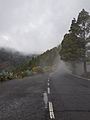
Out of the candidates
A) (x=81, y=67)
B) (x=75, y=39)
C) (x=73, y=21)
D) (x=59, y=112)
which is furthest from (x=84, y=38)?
(x=59, y=112)

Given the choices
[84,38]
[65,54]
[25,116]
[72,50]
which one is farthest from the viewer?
[65,54]

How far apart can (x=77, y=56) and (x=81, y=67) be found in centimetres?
1242

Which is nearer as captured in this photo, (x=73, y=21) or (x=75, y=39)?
(x=75, y=39)

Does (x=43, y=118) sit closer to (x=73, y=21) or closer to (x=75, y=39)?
(x=75, y=39)

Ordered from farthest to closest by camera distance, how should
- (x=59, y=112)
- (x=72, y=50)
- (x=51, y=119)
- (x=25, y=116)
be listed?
(x=72, y=50)
(x=59, y=112)
(x=25, y=116)
(x=51, y=119)

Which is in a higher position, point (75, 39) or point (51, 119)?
point (75, 39)

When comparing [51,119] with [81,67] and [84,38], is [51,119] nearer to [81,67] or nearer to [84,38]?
[84,38]

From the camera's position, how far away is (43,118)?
20.5ft

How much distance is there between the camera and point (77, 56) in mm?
39906

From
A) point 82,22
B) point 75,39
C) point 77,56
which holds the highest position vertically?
point 82,22

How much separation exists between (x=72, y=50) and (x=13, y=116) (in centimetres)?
3580

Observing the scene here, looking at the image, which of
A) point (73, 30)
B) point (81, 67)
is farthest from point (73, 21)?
point (81, 67)

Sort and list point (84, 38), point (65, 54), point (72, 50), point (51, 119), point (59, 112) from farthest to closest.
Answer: point (65, 54), point (72, 50), point (84, 38), point (59, 112), point (51, 119)

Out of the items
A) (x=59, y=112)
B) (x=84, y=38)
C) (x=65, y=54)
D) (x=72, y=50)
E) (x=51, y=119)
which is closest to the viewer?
(x=51, y=119)
